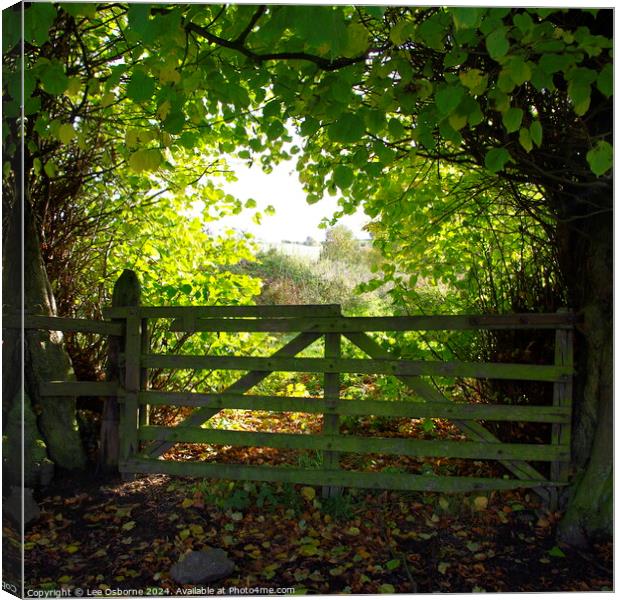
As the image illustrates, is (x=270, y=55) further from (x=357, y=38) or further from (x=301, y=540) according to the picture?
(x=301, y=540)

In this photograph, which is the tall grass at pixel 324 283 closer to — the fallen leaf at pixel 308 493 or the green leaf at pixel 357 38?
the fallen leaf at pixel 308 493

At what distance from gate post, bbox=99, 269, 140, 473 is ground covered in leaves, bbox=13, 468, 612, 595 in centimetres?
26

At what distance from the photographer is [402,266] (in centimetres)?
402

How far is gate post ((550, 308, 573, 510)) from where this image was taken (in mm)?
3301

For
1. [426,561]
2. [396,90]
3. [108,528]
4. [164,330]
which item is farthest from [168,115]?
[426,561]

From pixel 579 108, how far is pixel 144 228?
331 cm

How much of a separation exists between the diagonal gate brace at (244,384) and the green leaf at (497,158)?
1.68 m

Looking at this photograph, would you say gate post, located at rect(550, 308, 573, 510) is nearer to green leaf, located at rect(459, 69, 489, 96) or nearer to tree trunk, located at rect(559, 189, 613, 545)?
tree trunk, located at rect(559, 189, 613, 545)

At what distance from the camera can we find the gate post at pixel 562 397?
130 inches

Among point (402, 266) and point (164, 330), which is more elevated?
point (402, 266)

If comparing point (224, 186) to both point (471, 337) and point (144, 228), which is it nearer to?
point (144, 228)

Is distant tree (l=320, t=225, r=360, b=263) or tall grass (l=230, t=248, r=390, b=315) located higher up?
distant tree (l=320, t=225, r=360, b=263)

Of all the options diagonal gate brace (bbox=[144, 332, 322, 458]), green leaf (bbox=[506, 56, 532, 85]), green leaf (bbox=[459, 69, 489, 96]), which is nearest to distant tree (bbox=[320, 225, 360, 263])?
diagonal gate brace (bbox=[144, 332, 322, 458])

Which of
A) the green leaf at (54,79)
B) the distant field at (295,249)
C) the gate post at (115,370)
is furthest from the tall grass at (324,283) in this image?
the green leaf at (54,79)
